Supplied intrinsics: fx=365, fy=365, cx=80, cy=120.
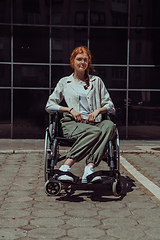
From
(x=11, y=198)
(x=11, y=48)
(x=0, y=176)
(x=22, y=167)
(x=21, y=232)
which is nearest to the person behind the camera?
(x=21, y=232)

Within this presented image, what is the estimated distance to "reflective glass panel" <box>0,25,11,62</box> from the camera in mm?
12227

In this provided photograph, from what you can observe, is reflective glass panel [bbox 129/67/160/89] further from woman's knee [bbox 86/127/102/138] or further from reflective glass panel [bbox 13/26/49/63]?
woman's knee [bbox 86/127/102/138]

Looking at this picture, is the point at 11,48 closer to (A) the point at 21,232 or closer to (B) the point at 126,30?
(B) the point at 126,30

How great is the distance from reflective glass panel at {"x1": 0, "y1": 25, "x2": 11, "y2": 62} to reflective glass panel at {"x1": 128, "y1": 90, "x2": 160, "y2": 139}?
447 cm

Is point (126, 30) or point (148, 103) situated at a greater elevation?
point (126, 30)

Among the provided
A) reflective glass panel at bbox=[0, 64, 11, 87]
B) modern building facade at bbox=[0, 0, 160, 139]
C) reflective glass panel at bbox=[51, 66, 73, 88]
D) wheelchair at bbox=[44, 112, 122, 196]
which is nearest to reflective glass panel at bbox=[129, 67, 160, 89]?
modern building facade at bbox=[0, 0, 160, 139]

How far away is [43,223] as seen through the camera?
3299 millimetres

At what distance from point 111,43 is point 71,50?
1387 millimetres

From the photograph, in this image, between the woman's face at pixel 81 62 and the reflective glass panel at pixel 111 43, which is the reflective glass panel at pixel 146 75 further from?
the woman's face at pixel 81 62

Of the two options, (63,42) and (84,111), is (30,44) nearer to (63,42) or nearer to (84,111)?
(63,42)

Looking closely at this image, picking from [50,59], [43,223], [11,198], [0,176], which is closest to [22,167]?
[0,176]

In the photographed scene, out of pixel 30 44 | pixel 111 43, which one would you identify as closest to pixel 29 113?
pixel 30 44

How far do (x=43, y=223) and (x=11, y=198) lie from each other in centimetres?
104

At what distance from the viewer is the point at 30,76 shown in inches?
485
